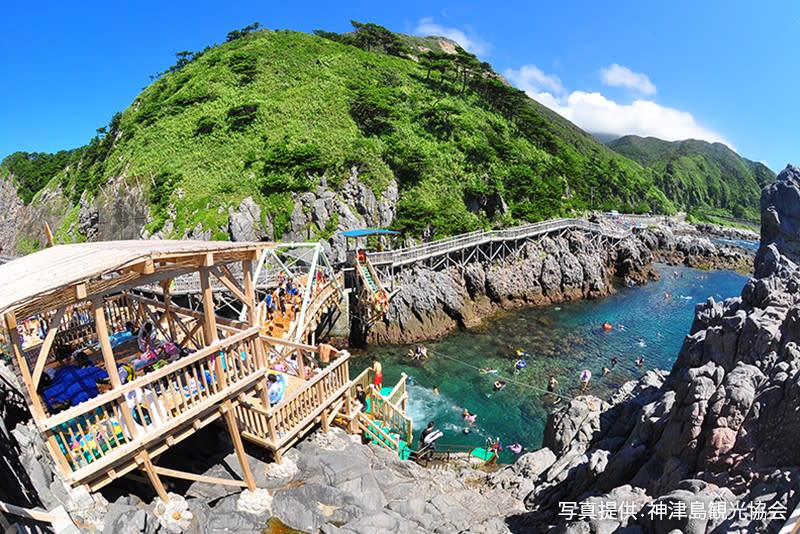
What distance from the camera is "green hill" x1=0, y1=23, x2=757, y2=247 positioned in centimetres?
3903

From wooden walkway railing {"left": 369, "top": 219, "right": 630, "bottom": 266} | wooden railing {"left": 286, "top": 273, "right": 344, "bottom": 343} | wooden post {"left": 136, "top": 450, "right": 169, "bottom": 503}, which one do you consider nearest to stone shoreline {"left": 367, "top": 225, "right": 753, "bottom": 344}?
wooden walkway railing {"left": 369, "top": 219, "right": 630, "bottom": 266}

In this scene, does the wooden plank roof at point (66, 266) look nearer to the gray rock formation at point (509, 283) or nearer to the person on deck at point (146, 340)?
the person on deck at point (146, 340)

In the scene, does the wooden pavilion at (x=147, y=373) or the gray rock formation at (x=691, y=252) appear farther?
the gray rock formation at (x=691, y=252)

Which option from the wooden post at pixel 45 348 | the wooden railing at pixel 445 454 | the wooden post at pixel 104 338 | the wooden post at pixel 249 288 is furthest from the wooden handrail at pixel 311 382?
the wooden railing at pixel 445 454

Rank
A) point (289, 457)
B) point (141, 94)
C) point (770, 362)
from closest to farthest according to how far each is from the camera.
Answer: point (770, 362) < point (289, 457) < point (141, 94)

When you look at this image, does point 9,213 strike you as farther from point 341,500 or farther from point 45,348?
point 341,500

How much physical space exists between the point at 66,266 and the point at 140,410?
2.64 meters

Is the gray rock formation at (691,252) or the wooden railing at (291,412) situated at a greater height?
the gray rock formation at (691,252)

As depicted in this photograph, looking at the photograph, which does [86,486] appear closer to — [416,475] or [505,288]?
[416,475]

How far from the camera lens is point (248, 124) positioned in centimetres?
4562

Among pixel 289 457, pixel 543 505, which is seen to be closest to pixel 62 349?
pixel 289 457

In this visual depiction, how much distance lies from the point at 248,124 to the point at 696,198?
164 metres

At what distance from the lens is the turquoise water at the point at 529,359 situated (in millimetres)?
19719

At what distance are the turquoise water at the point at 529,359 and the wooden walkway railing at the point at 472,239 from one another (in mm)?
6484
